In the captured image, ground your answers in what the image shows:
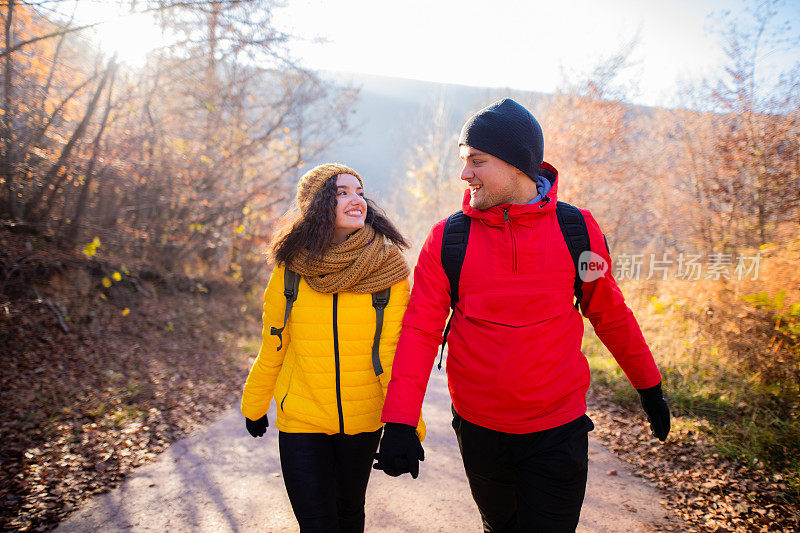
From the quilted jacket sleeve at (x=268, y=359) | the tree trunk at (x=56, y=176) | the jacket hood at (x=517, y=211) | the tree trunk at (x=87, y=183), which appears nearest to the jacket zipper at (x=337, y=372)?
the quilted jacket sleeve at (x=268, y=359)

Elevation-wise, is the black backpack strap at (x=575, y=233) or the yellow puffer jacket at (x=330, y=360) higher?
the black backpack strap at (x=575, y=233)

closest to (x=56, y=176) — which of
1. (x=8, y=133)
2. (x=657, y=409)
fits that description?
(x=8, y=133)

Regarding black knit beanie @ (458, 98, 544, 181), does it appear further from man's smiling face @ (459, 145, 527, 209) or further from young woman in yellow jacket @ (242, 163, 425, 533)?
young woman in yellow jacket @ (242, 163, 425, 533)

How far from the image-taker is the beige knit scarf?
2199 millimetres

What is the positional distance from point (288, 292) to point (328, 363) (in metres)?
0.41

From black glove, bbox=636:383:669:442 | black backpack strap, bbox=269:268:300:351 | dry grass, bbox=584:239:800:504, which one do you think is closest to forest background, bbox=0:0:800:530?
dry grass, bbox=584:239:800:504

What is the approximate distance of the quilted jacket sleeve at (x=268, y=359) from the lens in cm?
226

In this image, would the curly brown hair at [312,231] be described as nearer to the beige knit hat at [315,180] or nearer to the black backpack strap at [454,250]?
the beige knit hat at [315,180]

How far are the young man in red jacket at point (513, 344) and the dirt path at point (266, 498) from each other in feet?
4.82

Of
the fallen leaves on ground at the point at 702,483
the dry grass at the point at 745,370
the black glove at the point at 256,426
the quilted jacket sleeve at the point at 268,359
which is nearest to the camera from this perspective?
the quilted jacket sleeve at the point at 268,359

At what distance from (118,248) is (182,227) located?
2.14m

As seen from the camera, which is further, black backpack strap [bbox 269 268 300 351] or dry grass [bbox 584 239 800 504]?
dry grass [bbox 584 239 800 504]

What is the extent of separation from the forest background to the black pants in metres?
2.11

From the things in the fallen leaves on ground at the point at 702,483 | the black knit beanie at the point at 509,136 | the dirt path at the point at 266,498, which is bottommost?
the dirt path at the point at 266,498
